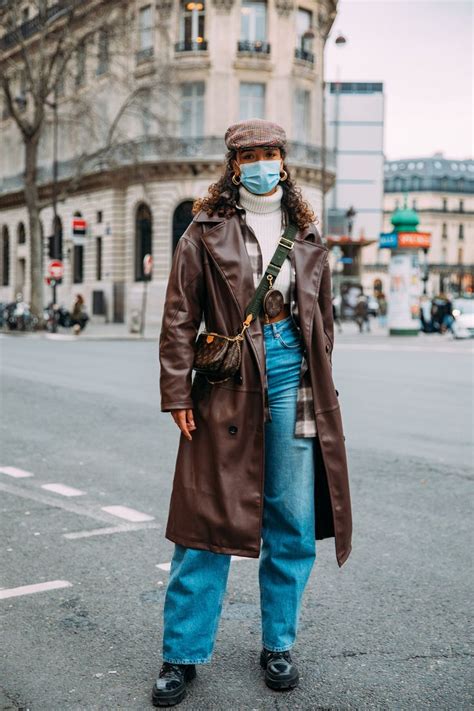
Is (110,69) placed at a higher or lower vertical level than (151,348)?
higher

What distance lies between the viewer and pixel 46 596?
4453mm

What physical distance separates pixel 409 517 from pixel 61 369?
1135cm

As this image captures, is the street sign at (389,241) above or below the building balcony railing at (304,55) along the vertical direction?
below

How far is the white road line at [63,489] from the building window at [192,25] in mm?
36704

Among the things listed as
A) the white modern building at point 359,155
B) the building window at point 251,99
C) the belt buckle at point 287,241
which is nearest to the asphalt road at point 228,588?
the belt buckle at point 287,241

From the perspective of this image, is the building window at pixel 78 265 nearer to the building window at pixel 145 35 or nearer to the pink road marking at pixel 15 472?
the building window at pixel 145 35

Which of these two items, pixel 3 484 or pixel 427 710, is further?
pixel 3 484

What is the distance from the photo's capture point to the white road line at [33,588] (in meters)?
4.45

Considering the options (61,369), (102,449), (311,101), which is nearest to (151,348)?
(61,369)

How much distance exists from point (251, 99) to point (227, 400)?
3991 cm

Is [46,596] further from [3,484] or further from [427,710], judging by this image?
[3,484]

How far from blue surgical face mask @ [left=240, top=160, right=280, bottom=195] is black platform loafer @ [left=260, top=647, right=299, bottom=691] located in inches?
66.7

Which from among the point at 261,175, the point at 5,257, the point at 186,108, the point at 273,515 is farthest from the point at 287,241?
the point at 5,257

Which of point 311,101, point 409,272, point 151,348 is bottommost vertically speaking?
point 151,348
